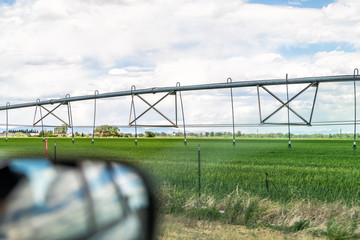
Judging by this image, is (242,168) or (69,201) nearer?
(69,201)

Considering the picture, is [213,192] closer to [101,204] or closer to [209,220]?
[209,220]

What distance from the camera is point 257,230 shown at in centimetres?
646

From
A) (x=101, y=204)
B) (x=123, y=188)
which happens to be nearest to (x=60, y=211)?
(x=101, y=204)

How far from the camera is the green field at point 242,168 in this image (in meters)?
8.79

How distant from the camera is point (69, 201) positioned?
195cm

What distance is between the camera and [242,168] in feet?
45.7

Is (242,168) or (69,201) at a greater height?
(69,201)

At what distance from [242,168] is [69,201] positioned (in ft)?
40.5

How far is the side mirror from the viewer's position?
1706mm

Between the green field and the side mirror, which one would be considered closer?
the side mirror

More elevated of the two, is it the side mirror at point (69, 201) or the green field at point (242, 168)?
the side mirror at point (69, 201)

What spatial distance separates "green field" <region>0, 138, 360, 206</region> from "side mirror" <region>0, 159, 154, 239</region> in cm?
61

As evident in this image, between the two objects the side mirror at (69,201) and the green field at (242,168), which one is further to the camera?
the green field at (242,168)

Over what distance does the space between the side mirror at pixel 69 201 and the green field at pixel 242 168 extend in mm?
613
